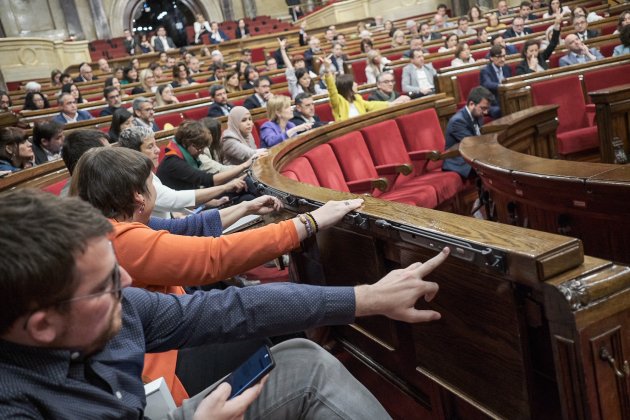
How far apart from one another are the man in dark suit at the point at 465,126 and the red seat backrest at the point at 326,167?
2.19 ft

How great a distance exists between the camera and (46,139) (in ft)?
9.32

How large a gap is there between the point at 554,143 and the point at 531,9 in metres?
5.81

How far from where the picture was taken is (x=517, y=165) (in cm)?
155

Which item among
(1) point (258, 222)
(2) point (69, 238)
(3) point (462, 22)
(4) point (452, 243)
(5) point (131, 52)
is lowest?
(1) point (258, 222)

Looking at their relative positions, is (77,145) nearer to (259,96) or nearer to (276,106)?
(276,106)

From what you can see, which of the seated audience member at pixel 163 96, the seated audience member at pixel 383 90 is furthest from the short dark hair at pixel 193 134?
the seated audience member at pixel 163 96

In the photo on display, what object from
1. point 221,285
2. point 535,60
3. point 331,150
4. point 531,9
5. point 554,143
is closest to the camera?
point 221,285

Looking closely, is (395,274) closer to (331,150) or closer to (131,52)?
(331,150)

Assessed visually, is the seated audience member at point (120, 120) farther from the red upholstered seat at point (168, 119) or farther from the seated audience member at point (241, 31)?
the seated audience member at point (241, 31)

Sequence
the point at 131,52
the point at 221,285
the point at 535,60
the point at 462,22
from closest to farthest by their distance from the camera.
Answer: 1. the point at 221,285
2. the point at 535,60
3. the point at 462,22
4. the point at 131,52

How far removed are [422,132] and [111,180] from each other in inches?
83.9

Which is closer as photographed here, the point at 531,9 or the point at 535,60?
the point at 535,60

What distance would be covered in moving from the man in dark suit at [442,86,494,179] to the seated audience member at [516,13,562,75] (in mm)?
1612

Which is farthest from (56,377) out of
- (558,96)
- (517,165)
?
(558,96)
